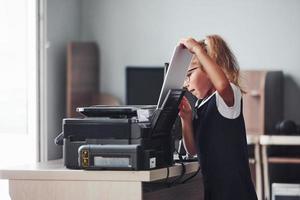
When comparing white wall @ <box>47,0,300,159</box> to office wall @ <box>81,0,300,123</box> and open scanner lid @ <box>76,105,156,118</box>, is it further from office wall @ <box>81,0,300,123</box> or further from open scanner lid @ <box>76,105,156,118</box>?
open scanner lid @ <box>76,105,156,118</box>

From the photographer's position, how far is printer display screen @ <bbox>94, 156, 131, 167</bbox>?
8.45ft

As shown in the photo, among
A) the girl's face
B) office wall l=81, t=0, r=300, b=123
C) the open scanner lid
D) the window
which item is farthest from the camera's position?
office wall l=81, t=0, r=300, b=123

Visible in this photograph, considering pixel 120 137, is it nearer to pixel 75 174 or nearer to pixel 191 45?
pixel 75 174

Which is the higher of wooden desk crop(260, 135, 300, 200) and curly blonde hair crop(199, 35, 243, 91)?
curly blonde hair crop(199, 35, 243, 91)

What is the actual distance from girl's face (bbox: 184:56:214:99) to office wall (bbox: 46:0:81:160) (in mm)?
3232

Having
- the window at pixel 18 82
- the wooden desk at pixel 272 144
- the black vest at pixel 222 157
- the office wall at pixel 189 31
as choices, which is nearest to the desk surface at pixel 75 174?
the black vest at pixel 222 157

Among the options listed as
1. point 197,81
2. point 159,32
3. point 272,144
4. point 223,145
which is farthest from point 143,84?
point 223,145

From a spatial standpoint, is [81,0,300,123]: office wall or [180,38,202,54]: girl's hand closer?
[180,38,202,54]: girl's hand

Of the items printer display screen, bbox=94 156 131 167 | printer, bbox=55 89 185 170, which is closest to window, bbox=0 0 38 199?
printer, bbox=55 89 185 170

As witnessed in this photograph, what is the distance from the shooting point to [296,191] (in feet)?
16.6

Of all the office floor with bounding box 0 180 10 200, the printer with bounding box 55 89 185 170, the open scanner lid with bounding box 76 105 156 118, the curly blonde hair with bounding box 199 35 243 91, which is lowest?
the office floor with bounding box 0 180 10 200

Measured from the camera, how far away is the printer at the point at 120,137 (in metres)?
2.58

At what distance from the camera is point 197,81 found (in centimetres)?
291

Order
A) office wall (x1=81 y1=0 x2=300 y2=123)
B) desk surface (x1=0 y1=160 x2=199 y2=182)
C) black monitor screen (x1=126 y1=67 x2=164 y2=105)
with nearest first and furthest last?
desk surface (x1=0 y1=160 x2=199 y2=182) → office wall (x1=81 y1=0 x2=300 y2=123) → black monitor screen (x1=126 y1=67 x2=164 y2=105)
